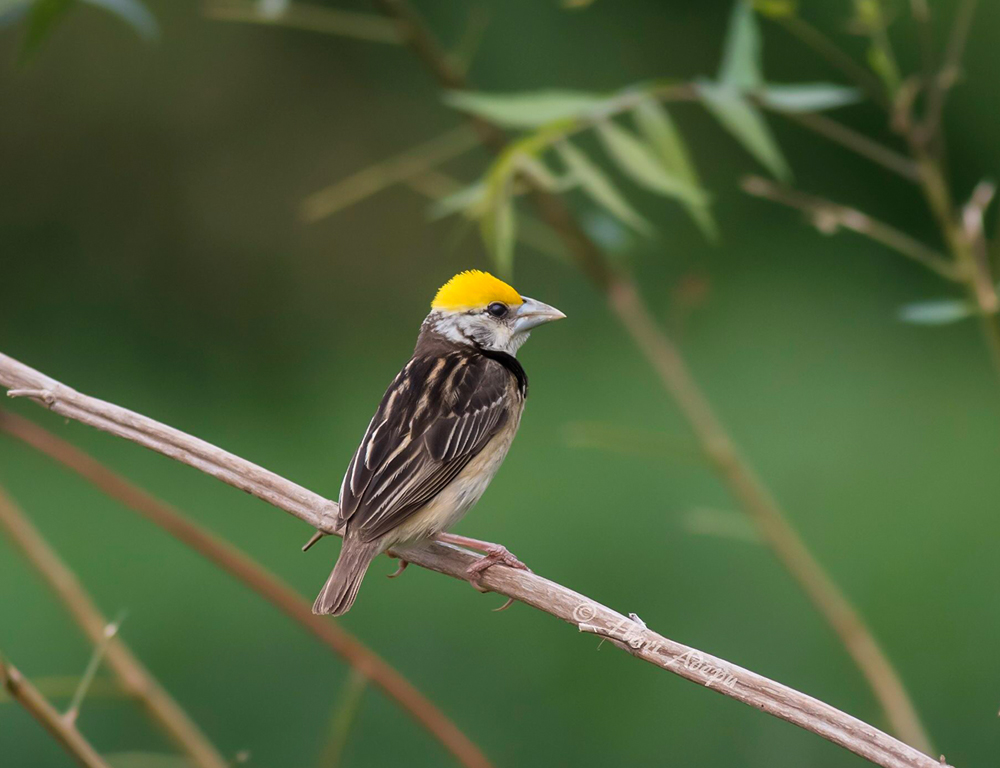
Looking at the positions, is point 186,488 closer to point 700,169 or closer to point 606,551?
point 606,551

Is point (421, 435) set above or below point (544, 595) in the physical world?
above

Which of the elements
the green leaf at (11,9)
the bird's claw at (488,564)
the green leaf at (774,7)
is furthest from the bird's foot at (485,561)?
the green leaf at (11,9)

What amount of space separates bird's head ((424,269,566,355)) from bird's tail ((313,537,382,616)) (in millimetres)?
515

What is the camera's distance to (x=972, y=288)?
176 centimetres

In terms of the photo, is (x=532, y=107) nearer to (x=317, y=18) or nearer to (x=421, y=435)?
(x=421, y=435)

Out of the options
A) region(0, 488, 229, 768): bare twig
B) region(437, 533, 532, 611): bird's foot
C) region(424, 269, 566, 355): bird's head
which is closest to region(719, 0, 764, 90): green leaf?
region(424, 269, 566, 355): bird's head

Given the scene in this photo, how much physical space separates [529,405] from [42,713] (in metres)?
2.91

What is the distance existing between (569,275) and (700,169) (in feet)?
2.01

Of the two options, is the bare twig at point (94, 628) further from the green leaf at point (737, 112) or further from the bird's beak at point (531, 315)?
the green leaf at point (737, 112)

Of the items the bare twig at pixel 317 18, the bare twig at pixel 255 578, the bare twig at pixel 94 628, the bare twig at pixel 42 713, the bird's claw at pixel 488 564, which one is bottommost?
the bare twig at pixel 42 713

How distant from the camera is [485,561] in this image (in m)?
1.60

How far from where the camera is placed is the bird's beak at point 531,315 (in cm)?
204

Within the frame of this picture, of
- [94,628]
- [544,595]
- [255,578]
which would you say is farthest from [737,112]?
[94,628]

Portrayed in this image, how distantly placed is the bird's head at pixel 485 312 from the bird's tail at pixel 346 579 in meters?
0.52
